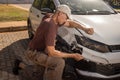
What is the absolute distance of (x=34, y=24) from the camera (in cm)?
711

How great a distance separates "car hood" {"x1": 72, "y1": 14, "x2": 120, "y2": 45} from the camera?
4387 millimetres

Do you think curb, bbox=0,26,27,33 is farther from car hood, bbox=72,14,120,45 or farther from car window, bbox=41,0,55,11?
car hood, bbox=72,14,120,45

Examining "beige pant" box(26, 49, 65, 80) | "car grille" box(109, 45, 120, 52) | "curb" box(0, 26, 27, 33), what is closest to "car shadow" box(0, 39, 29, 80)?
"beige pant" box(26, 49, 65, 80)

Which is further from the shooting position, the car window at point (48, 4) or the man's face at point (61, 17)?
the car window at point (48, 4)

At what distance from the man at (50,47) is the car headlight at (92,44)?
0.51ft

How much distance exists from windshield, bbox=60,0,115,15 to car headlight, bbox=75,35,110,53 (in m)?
1.14

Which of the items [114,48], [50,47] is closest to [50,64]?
[50,47]

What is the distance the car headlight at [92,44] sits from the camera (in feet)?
14.1

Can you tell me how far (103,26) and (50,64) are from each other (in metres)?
1.33

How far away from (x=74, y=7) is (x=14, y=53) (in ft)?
7.68

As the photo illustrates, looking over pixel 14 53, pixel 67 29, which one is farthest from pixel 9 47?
pixel 67 29

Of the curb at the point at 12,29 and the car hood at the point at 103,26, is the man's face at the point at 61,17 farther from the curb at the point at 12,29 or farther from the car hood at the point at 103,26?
the curb at the point at 12,29

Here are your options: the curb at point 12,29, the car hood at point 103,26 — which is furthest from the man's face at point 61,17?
the curb at point 12,29

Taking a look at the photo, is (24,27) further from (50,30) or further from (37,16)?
(50,30)
